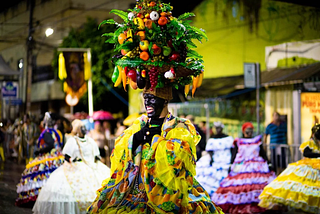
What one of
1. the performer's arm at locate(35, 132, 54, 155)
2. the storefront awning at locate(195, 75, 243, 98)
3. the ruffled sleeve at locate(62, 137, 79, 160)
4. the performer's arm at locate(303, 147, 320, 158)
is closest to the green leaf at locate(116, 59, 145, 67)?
the ruffled sleeve at locate(62, 137, 79, 160)

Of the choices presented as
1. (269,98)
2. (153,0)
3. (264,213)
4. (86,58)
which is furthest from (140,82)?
(269,98)

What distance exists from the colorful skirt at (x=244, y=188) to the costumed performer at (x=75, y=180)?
9.24 ft

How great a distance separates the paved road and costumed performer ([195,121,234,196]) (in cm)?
430

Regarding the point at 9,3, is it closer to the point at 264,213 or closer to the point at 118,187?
the point at 118,187

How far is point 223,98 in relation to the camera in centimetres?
2062

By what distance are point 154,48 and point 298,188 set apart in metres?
5.71

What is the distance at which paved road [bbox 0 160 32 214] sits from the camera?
1083 centimetres

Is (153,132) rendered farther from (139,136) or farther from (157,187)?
(157,187)

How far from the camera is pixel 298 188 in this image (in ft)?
32.3

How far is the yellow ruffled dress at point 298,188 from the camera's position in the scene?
966 cm

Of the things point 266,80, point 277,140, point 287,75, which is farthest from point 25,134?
point 287,75

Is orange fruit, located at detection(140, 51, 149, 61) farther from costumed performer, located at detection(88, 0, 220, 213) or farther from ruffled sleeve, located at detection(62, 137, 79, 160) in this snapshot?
ruffled sleeve, located at detection(62, 137, 79, 160)

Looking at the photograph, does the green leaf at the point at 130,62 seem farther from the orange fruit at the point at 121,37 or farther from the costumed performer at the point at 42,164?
the costumed performer at the point at 42,164

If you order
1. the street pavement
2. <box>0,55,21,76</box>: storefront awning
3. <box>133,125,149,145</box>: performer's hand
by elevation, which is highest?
<box>0,55,21,76</box>: storefront awning
